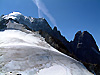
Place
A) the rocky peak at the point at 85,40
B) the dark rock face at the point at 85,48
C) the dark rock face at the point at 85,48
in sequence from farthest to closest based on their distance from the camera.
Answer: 1. the rocky peak at the point at 85,40
2. the dark rock face at the point at 85,48
3. the dark rock face at the point at 85,48

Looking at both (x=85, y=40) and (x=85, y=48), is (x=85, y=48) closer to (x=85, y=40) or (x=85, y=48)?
(x=85, y=48)

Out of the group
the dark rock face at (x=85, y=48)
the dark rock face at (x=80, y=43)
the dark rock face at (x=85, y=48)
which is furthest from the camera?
the dark rock face at (x=85, y=48)

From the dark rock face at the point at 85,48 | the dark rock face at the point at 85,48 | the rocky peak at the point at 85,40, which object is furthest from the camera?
the rocky peak at the point at 85,40

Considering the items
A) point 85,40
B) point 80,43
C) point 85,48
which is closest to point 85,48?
point 85,48

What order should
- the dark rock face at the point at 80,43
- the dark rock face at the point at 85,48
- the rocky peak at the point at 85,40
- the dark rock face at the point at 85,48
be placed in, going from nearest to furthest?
1. the dark rock face at the point at 80,43
2. the dark rock face at the point at 85,48
3. the dark rock face at the point at 85,48
4. the rocky peak at the point at 85,40

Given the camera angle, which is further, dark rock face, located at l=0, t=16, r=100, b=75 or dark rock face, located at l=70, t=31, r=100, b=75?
dark rock face, located at l=70, t=31, r=100, b=75

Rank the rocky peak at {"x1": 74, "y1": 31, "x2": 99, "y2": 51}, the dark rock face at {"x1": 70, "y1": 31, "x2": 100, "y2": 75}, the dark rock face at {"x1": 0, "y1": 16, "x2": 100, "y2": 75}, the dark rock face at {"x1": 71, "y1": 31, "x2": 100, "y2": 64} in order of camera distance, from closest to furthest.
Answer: the dark rock face at {"x1": 0, "y1": 16, "x2": 100, "y2": 75} → the dark rock face at {"x1": 70, "y1": 31, "x2": 100, "y2": 75} → the dark rock face at {"x1": 71, "y1": 31, "x2": 100, "y2": 64} → the rocky peak at {"x1": 74, "y1": 31, "x2": 99, "y2": 51}

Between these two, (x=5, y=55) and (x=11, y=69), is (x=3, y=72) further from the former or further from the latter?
(x=5, y=55)

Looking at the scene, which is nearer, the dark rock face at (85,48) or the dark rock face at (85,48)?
the dark rock face at (85,48)

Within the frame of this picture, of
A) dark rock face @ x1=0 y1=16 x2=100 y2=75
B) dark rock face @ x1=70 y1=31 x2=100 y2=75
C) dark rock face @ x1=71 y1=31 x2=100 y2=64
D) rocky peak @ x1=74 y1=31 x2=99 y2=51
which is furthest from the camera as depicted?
rocky peak @ x1=74 y1=31 x2=99 y2=51

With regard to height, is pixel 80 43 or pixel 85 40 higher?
pixel 85 40

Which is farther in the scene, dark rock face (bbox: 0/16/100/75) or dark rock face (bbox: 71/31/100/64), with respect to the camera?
dark rock face (bbox: 71/31/100/64)

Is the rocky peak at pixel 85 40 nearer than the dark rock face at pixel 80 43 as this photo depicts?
No

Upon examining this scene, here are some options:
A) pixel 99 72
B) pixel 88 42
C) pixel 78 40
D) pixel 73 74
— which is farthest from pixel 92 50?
pixel 73 74
